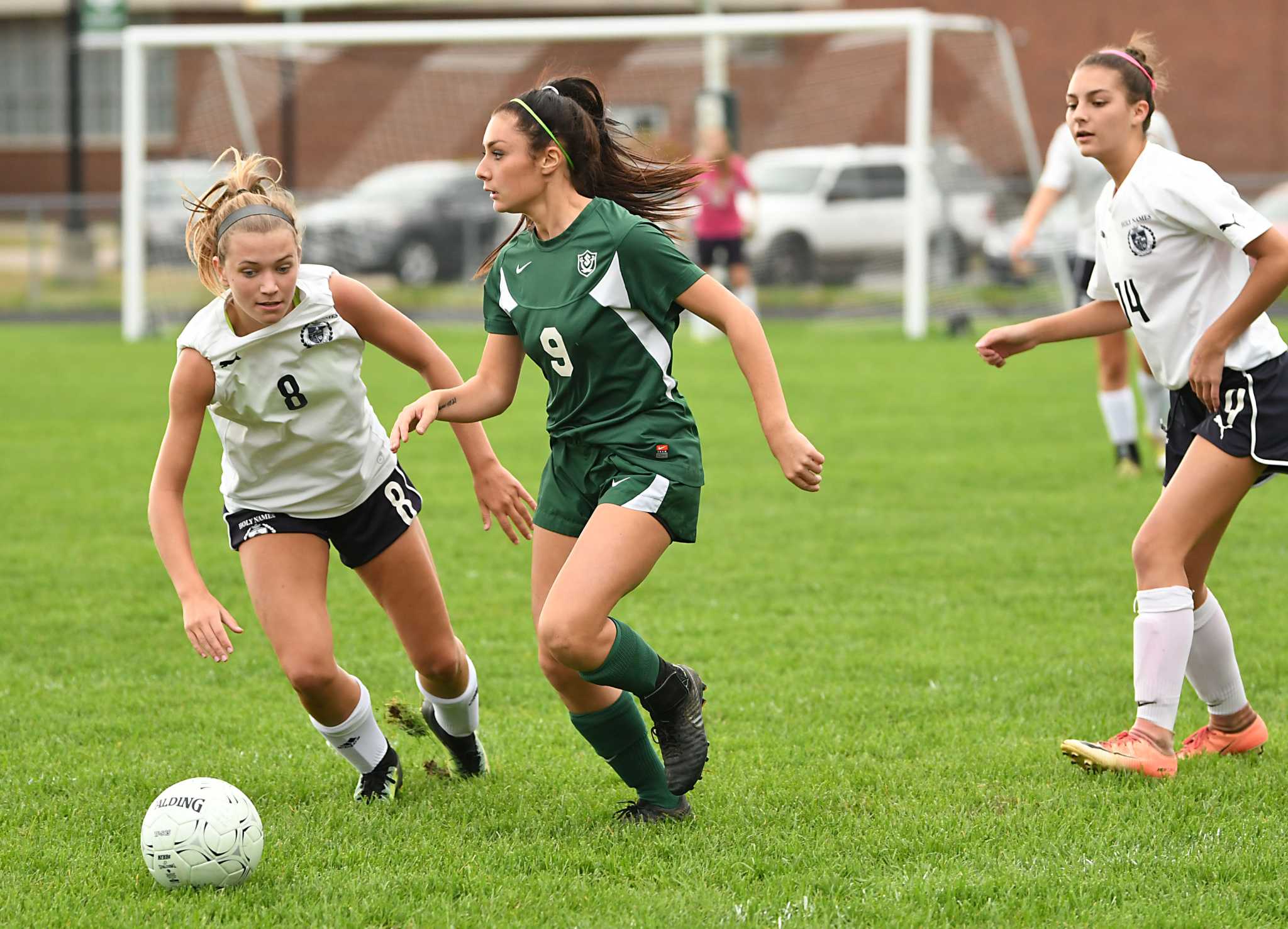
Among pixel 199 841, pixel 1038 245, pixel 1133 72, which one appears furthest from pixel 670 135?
pixel 199 841

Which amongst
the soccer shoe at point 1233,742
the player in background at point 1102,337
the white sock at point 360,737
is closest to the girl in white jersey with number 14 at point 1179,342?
the soccer shoe at point 1233,742

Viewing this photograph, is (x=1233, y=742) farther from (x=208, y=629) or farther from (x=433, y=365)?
(x=208, y=629)

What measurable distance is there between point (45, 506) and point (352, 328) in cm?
525

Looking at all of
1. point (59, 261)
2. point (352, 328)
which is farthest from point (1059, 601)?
point (59, 261)

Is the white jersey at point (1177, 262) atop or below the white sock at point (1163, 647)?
atop

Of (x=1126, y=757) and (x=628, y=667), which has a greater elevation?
(x=628, y=667)

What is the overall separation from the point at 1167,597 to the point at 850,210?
16219mm

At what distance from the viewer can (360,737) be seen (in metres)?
4.19

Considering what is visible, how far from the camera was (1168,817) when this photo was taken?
12.9 feet

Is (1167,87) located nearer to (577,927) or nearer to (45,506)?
(577,927)

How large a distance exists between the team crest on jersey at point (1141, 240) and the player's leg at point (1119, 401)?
4.74 metres

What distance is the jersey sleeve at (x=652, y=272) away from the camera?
3803mm

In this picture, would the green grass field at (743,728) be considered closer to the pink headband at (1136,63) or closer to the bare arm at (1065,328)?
the bare arm at (1065,328)

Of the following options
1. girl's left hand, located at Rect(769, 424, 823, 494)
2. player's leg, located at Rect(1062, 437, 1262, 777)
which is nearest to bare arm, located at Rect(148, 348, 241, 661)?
girl's left hand, located at Rect(769, 424, 823, 494)
